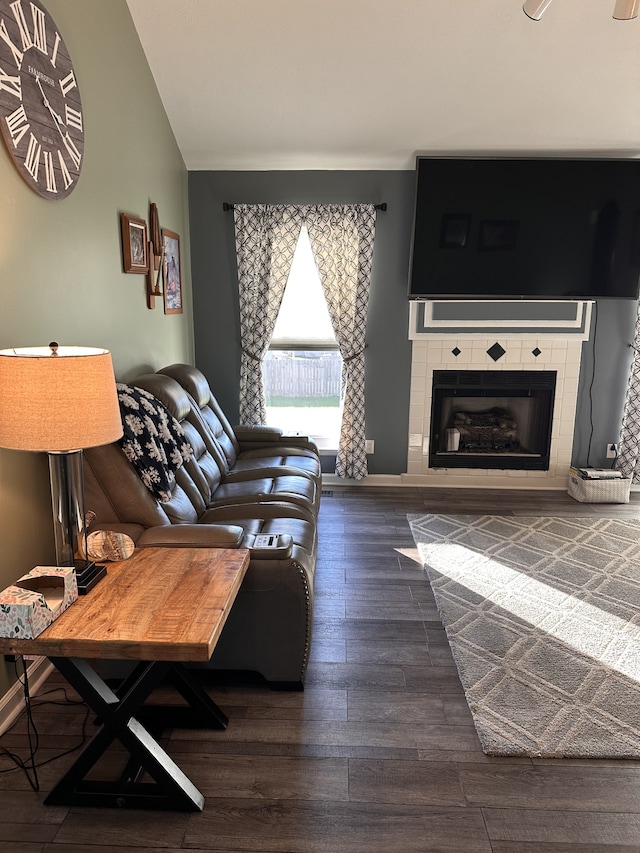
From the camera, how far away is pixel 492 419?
5.01 meters

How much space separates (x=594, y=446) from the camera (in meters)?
4.91

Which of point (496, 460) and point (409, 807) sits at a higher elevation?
point (496, 460)

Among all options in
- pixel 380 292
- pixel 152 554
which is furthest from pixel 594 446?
pixel 152 554

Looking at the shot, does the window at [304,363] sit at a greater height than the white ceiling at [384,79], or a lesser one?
lesser

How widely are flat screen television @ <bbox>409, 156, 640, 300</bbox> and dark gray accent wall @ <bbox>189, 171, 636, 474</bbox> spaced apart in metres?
0.25

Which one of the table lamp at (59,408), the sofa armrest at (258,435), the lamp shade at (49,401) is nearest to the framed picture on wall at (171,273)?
the sofa armrest at (258,435)

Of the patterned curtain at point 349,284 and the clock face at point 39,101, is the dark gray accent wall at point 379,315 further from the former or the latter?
the clock face at point 39,101

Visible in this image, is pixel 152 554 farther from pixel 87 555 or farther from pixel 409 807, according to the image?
pixel 409 807

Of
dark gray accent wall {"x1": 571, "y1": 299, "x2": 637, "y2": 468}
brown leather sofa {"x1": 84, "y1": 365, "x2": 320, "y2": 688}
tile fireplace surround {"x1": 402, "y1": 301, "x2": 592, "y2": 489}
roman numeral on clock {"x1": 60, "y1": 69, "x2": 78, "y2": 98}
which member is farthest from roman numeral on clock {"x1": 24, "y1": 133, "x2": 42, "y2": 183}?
dark gray accent wall {"x1": 571, "y1": 299, "x2": 637, "y2": 468}

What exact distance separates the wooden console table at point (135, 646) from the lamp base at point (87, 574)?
27mm

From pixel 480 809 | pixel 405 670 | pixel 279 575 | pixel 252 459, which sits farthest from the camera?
pixel 252 459

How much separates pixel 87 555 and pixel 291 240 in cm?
316

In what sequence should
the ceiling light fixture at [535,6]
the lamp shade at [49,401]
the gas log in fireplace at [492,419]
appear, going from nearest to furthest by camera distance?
the lamp shade at [49,401] < the ceiling light fixture at [535,6] < the gas log in fireplace at [492,419]

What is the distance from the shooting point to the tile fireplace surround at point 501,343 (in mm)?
4656
